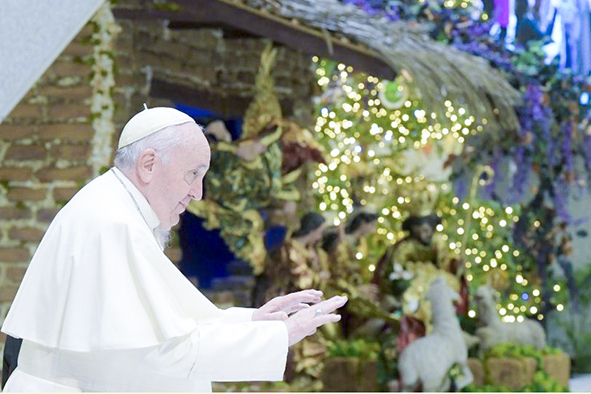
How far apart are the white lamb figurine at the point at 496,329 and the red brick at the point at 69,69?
3.25 meters

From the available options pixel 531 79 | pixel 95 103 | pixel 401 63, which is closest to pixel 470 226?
pixel 531 79

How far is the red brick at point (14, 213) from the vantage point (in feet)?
20.5

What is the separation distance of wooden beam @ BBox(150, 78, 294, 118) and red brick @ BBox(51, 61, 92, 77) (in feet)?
1.49

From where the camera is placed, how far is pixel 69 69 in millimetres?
6254

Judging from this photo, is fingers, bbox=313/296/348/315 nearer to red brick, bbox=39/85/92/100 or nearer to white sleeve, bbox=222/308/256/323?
white sleeve, bbox=222/308/256/323

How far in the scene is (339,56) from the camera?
6.95 m

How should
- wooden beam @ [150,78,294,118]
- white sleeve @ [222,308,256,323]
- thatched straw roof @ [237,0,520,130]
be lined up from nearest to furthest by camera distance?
white sleeve @ [222,308,256,323] < wooden beam @ [150,78,294,118] < thatched straw roof @ [237,0,520,130]

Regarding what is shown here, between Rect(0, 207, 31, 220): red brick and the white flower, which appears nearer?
Rect(0, 207, 31, 220): red brick

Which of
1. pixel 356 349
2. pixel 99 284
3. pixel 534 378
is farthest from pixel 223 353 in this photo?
pixel 534 378

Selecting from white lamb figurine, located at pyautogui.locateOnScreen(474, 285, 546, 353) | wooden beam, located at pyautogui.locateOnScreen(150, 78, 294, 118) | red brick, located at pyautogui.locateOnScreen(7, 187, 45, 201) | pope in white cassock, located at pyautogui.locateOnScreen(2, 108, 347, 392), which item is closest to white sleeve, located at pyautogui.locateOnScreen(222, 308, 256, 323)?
pope in white cassock, located at pyautogui.locateOnScreen(2, 108, 347, 392)

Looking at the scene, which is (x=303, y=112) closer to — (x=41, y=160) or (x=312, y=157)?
(x=312, y=157)

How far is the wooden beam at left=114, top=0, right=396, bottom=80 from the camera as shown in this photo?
636 centimetres

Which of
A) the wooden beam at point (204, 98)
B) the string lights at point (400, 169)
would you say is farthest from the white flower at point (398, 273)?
the wooden beam at point (204, 98)

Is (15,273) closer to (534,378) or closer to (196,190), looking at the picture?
(534,378)
